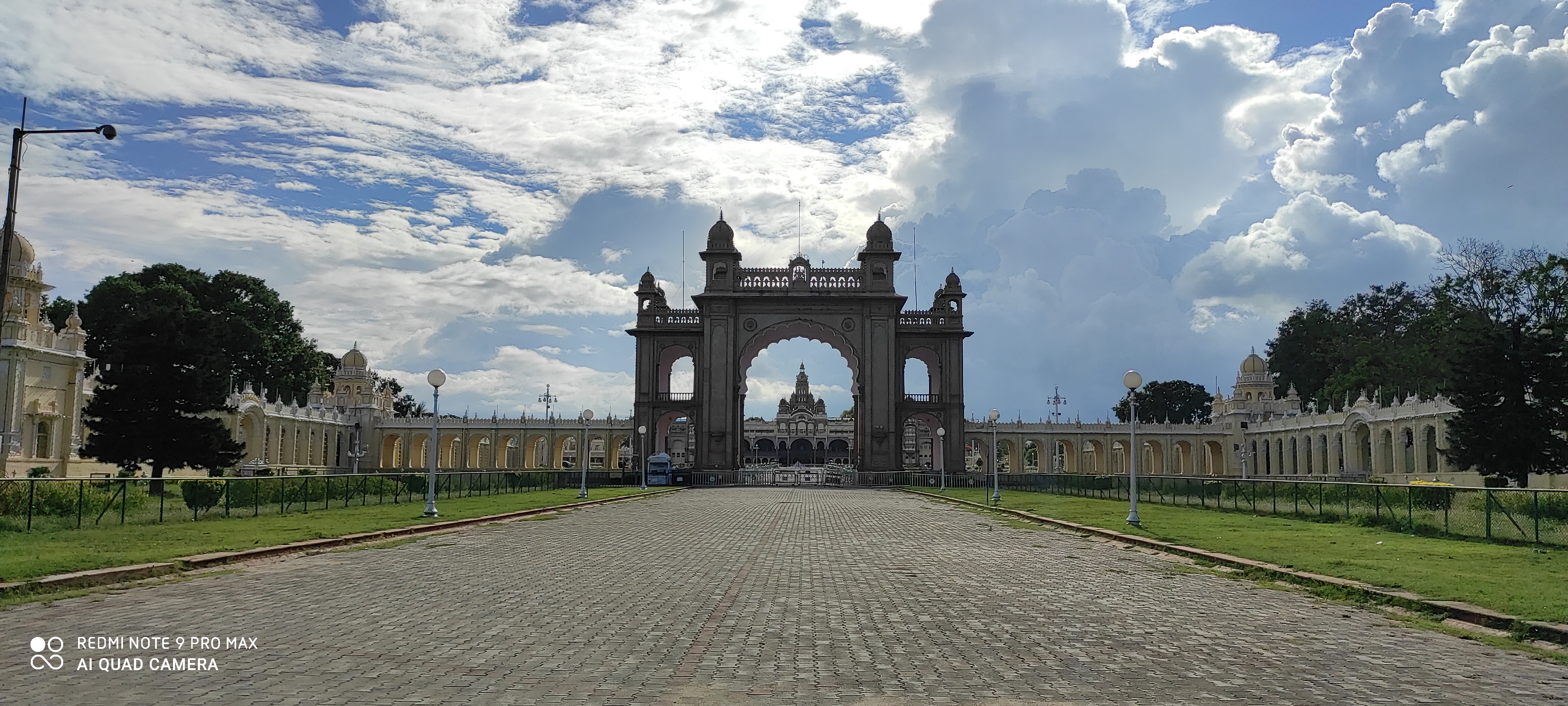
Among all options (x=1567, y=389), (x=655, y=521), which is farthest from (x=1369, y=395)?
(x=655, y=521)

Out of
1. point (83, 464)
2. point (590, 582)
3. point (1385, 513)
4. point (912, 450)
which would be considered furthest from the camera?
point (912, 450)

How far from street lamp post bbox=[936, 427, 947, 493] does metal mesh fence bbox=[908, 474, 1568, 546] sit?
2344 cm

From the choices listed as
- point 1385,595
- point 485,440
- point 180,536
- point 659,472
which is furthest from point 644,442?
point 1385,595

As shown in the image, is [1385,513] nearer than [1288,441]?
Yes

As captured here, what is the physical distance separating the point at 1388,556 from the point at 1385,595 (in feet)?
18.2

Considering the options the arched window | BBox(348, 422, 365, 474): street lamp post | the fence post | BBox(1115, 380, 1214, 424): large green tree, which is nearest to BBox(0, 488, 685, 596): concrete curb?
the fence post

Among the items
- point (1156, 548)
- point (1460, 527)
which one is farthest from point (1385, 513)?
point (1156, 548)

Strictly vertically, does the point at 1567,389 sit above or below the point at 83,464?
above

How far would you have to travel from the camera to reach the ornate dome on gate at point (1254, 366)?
294 ft

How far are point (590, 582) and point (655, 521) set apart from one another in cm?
1436

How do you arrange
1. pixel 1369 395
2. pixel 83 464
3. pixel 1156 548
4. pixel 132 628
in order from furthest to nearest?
pixel 1369 395 < pixel 83 464 < pixel 1156 548 < pixel 132 628

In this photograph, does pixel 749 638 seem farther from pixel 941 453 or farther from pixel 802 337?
pixel 802 337

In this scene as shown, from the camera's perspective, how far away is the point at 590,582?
1374 cm

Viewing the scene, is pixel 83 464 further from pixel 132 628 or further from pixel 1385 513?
pixel 1385 513
